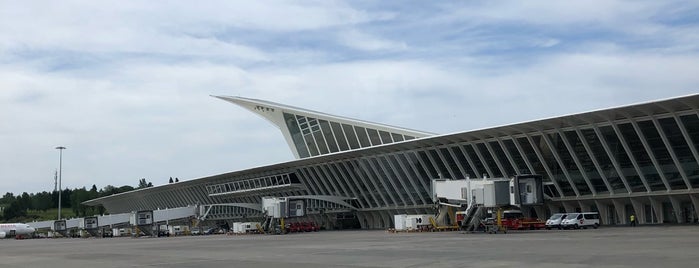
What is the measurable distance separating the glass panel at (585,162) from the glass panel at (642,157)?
3.73 metres

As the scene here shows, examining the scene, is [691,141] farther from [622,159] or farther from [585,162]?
[585,162]

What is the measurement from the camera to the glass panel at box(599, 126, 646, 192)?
183 ft

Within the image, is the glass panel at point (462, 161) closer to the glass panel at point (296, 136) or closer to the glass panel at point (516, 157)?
the glass panel at point (516, 157)

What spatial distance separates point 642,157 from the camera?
54812mm

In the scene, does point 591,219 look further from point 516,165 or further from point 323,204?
point 323,204

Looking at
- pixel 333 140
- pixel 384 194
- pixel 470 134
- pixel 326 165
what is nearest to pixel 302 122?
pixel 333 140

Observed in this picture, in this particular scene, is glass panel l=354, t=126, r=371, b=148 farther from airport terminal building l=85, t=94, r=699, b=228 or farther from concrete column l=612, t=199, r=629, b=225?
concrete column l=612, t=199, r=629, b=225

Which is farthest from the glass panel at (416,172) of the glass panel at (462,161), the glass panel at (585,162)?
the glass panel at (585,162)

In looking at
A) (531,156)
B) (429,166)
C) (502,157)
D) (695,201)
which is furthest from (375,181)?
(695,201)

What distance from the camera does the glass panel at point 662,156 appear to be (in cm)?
5312

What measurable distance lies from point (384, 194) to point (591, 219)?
1170 inches

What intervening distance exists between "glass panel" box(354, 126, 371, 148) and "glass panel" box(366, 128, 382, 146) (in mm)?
714

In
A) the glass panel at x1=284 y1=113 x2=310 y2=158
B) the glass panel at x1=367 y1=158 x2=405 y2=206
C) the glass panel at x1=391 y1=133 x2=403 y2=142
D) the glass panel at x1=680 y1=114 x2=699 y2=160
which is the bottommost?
the glass panel at x1=367 y1=158 x2=405 y2=206

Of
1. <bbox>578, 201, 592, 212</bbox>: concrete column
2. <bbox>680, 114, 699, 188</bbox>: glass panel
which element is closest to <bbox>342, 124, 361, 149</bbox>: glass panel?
<bbox>578, 201, 592, 212</bbox>: concrete column
